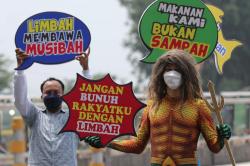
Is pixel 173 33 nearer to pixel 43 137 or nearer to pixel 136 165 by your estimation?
pixel 43 137

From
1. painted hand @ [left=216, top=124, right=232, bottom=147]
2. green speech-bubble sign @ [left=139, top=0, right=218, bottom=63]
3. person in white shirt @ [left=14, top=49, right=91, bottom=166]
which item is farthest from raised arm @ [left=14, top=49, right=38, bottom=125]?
painted hand @ [left=216, top=124, right=232, bottom=147]

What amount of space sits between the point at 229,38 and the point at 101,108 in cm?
4196

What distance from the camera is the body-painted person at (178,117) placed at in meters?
5.25

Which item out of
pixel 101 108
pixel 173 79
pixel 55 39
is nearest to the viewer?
pixel 173 79

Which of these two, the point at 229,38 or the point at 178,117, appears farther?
the point at 229,38

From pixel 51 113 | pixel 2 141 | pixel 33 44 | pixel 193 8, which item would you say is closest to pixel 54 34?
pixel 33 44

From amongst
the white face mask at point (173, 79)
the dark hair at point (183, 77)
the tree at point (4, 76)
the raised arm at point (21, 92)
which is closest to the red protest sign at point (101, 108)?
the dark hair at point (183, 77)

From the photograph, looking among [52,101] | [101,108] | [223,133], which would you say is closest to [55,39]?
[52,101]

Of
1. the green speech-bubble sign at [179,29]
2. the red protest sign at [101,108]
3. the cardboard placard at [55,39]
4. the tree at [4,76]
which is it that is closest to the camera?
the red protest sign at [101,108]

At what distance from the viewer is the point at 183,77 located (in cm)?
527

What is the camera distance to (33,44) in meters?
6.41

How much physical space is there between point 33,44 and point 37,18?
0.65 ft

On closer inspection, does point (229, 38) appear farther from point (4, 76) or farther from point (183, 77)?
point (183, 77)

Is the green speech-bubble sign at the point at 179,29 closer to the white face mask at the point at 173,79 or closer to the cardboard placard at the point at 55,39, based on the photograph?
the cardboard placard at the point at 55,39
